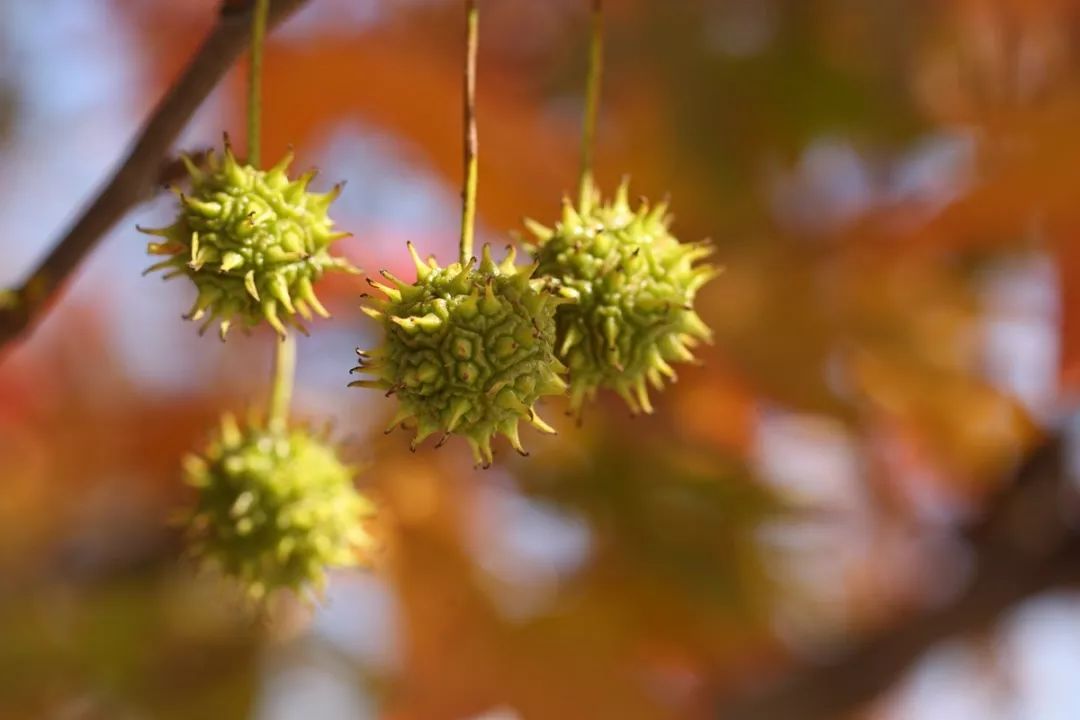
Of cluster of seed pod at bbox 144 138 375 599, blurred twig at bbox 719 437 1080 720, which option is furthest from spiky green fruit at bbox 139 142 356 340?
blurred twig at bbox 719 437 1080 720

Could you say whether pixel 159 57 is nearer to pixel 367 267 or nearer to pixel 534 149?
pixel 367 267

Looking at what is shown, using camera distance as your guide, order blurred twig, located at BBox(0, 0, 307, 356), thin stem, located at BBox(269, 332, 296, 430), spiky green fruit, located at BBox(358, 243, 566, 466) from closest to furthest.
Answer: spiky green fruit, located at BBox(358, 243, 566, 466), blurred twig, located at BBox(0, 0, 307, 356), thin stem, located at BBox(269, 332, 296, 430)

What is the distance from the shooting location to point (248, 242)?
3.31 feet

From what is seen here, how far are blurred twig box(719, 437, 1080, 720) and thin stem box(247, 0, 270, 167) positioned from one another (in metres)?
1.47

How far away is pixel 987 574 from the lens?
2.11 metres

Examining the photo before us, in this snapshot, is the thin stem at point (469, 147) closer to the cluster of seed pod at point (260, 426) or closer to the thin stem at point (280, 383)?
the cluster of seed pod at point (260, 426)

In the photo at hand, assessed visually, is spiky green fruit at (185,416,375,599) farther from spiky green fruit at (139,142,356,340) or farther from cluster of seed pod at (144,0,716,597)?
spiky green fruit at (139,142,356,340)

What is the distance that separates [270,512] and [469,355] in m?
0.46

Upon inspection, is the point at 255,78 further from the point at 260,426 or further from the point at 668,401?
the point at 668,401

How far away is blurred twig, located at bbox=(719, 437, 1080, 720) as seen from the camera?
208 cm

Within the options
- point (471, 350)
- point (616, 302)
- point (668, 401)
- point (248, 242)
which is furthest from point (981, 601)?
point (248, 242)

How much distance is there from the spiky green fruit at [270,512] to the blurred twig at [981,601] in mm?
1065

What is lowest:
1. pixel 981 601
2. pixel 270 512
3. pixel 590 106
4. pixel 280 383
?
pixel 270 512

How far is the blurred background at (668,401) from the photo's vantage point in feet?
6.62
